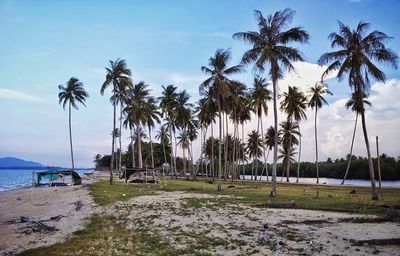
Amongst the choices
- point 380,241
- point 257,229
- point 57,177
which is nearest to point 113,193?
point 257,229

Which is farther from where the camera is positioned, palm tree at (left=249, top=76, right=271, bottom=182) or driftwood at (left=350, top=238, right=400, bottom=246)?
palm tree at (left=249, top=76, right=271, bottom=182)

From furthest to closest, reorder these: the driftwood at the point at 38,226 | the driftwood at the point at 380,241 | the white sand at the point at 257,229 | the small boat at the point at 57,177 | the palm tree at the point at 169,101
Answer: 1. the palm tree at the point at 169,101
2. the small boat at the point at 57,177
3. the driftwood at the point at 38,226
4. the driftwood at the point at 380,241
5. the white sand at the point at 257,229

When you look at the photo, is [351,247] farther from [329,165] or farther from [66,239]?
[329,165]

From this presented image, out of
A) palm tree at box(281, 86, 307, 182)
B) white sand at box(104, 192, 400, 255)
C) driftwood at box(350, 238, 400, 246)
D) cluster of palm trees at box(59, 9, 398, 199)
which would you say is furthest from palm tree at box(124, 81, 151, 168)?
driftwood at box(350, 238, 400, 246)

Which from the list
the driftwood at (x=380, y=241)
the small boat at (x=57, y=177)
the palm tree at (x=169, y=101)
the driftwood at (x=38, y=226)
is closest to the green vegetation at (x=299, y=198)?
the driftwood at (x=38, y=226)

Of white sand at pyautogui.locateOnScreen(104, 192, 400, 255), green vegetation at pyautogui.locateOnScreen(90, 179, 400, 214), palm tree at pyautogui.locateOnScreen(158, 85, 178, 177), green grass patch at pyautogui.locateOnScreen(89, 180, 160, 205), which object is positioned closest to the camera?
white sand at pyautogui.locateOnScreen(104, 192, 400, 255)

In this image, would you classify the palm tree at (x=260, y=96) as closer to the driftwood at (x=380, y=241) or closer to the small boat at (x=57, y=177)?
the small boat at (x=57, y=177)

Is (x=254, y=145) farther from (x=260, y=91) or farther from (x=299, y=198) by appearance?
(x=299, y=198)

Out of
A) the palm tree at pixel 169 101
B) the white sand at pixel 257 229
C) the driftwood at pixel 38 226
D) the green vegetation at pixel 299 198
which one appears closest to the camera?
the white sand at pixel 257 229

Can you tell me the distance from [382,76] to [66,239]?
84.8 feet

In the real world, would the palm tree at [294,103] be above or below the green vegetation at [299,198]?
above

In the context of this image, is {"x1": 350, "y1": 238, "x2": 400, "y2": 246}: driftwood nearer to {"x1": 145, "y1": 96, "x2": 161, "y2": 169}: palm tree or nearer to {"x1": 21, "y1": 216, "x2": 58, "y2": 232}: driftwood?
{"x1": 21, "y1": 216, "x2": 58, "y2": 232}: driftwood

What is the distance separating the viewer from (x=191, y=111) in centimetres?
7350

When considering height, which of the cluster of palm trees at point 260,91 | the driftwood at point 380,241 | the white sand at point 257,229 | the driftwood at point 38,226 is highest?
the cluster of palm trees at point 260,91
